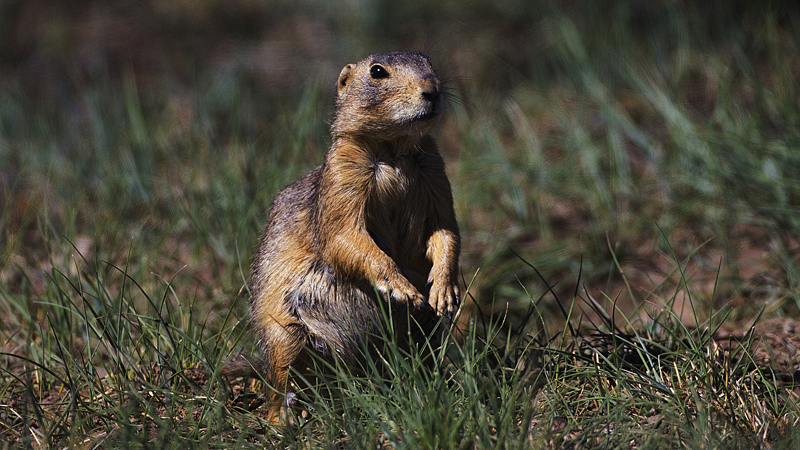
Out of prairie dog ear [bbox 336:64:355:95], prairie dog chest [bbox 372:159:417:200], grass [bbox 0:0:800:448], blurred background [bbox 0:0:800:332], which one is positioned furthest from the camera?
blurred background [bbox 0:0:800:332]

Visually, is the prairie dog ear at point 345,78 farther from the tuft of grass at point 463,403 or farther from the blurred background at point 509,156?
the tuft of grass at point 463,403

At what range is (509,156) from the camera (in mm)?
6211

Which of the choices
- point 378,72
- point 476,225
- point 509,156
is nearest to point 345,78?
point 378,72

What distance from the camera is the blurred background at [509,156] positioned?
4.62 meters

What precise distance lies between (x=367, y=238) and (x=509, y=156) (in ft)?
10.6

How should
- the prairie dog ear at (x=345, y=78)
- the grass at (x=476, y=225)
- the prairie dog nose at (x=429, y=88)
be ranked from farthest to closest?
the prairie dog ear at (x=345, y=78)
the prairie dog nose at (x=429, y=88)
the grass at (x=476, y=225)

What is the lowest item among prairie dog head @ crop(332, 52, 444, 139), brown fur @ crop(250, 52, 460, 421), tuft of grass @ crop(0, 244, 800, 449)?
tuft of grass @ crop(0, 244, 800, 449)

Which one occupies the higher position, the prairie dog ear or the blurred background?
the prairie dog ear

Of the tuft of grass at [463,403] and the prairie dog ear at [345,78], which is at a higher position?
the prairie dog ear at [345,78]

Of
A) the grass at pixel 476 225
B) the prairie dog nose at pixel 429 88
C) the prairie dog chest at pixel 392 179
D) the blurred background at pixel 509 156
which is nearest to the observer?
the grass at pixel 476 225

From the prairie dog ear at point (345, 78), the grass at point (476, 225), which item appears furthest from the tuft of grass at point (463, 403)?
the prairie dog ear at point (345, 78)

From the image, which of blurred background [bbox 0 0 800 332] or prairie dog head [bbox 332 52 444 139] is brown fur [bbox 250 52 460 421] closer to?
prairie dog head [bbox 332 52 444 139]

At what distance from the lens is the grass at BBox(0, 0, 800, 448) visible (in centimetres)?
283

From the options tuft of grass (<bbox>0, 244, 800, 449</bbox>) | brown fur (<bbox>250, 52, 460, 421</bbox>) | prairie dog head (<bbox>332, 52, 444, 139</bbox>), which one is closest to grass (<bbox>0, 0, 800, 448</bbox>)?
tuft of grass (<bbox>0, 244, 800, 449</bbox>)
